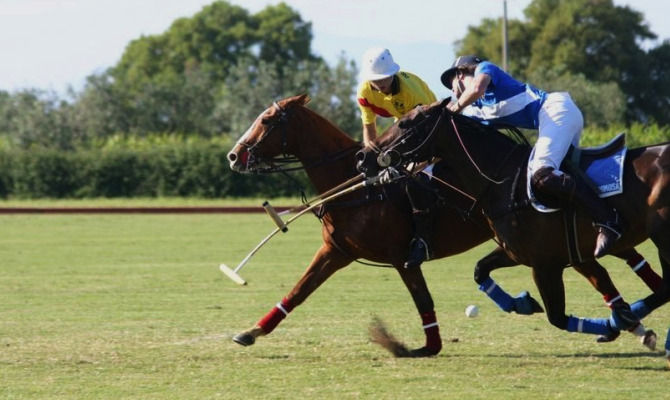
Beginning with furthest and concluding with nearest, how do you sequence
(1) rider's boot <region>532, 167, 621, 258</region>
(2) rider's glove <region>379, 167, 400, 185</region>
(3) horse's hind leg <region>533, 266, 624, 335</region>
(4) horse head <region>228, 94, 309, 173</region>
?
1. (4) horse head <region>228, 94, 309, 173</region>
2. (2) rider's glove <region>379, 167, 400, 185</region>
3. (3) horse's hind leg <region>533, 266, 624, 335</region>
4. (1) rider's boot <region>532, 167, 621, 258</region>

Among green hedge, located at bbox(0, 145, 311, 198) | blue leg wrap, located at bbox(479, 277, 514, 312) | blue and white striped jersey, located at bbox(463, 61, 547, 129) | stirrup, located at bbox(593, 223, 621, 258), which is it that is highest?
blue and white striped jersey, located at bbox(463, 61, 547, 129)

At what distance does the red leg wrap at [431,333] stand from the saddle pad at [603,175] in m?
1.61

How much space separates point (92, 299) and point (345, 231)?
210 inches

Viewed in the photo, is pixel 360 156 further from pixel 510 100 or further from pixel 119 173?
pixel 119 173

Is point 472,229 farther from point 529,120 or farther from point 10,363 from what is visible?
point 10,363

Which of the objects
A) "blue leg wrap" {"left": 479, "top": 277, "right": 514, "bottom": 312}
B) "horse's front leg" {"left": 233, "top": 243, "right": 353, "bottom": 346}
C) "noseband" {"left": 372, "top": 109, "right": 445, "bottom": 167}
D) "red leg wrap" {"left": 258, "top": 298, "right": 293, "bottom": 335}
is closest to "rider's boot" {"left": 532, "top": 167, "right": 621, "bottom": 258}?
"noseband" {"left": 372, "top": 109, "right": 445, "bottom": 167}

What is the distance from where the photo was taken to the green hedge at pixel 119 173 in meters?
38.0

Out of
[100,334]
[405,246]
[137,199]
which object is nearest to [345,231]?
[405,246]

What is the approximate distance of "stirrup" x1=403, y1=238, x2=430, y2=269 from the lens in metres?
9.34

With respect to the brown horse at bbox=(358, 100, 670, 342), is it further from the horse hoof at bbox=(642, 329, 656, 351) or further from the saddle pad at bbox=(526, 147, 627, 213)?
the horse hoof at bbox=(642, 329, 656, 351)

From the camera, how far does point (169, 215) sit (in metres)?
32.0

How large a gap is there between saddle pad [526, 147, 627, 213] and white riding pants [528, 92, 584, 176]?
125mm

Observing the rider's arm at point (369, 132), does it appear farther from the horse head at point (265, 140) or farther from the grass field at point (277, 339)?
the grass field at point (277, 339)

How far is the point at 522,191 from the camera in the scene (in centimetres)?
845
